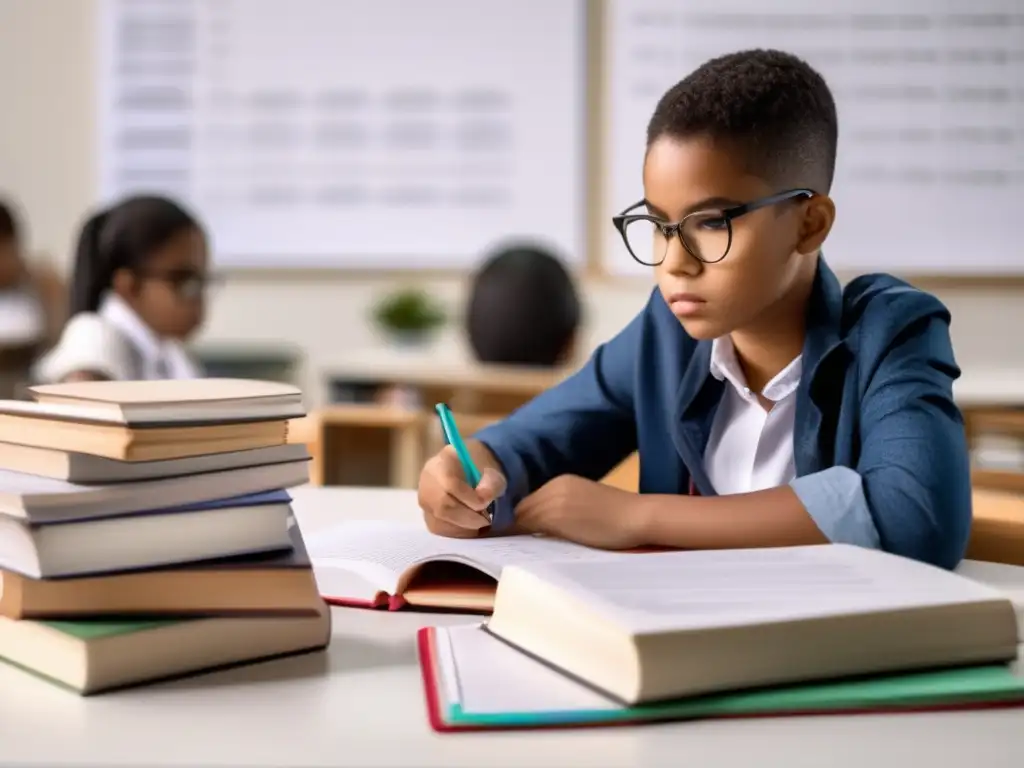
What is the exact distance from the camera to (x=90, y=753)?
1.81ft

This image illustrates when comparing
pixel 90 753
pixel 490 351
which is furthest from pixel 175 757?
pixel 490 351

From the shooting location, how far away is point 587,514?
3.23ft

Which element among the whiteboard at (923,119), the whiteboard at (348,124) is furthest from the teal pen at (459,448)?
the whiteboard at (348,124)

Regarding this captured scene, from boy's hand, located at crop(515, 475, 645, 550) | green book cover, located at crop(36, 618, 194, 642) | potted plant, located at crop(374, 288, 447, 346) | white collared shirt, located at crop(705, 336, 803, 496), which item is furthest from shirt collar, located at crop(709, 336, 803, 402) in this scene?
potted plant, located at crop(374, 288, 447, 346)

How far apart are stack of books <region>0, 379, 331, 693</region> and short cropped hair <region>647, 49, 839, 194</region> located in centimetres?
48

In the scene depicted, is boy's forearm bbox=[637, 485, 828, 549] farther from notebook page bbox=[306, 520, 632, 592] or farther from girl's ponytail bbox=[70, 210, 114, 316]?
girl's ponytail bbox=[70, 210, 114, 316]

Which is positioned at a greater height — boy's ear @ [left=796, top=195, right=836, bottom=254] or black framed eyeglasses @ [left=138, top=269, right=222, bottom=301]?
boy's ear @ [left=796, top=195, right=836, bottom=254]

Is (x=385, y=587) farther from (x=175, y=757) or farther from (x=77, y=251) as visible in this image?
(x=77, y=251)

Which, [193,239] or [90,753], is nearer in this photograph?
[90,753]

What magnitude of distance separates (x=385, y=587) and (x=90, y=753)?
12.6 inches

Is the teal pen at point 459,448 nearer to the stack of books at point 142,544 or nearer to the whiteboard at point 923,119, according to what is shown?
the stack of books at point 142,544

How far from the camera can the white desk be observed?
55cm

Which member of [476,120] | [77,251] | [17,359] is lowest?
[17,359]

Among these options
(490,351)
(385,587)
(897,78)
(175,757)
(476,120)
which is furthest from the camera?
(476,120)
